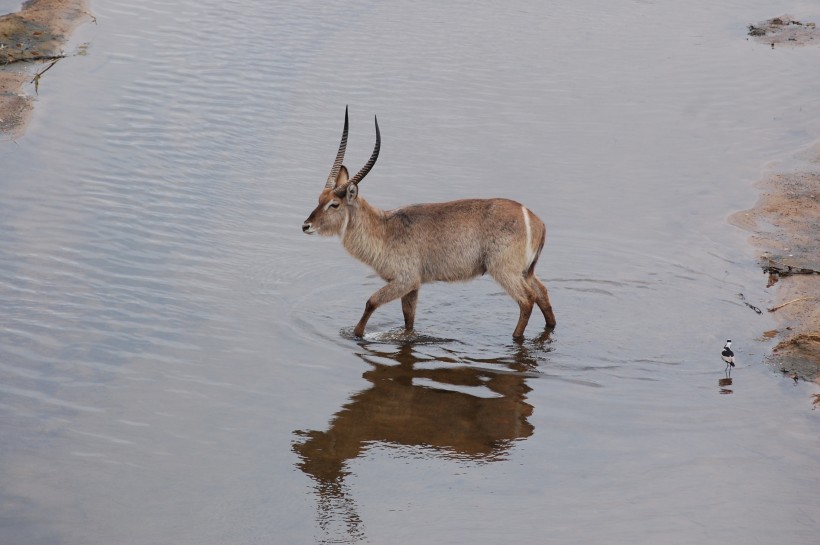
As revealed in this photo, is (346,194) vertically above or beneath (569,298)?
above

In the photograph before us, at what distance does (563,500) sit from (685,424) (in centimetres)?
122

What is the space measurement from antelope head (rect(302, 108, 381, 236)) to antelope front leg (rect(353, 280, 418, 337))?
575 millimetres

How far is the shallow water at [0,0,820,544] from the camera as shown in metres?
5.21

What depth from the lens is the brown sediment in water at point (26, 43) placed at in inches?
404

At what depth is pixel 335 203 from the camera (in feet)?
Result: 24.6

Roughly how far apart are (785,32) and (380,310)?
10.0m

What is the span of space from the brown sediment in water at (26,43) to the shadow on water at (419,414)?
5.04m

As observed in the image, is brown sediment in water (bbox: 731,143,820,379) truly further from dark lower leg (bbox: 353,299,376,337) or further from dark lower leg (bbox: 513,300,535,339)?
dark lower leg (bbox: 353,299,376,337)

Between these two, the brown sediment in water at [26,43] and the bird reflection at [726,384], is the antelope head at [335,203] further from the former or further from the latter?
the brown sediment in water at [26,43]

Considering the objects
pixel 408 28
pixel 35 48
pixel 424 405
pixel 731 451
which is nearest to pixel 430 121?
pixel 408 28

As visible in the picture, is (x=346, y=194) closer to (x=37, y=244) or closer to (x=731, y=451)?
(x=37, y=244)

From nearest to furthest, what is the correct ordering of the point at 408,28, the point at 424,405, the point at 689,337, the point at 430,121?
the point at 424,405 < the point at 689,337 < the point at 430,121 < the point at 408,28

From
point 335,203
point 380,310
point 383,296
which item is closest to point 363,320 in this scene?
point 383,296

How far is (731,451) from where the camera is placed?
5.82m
